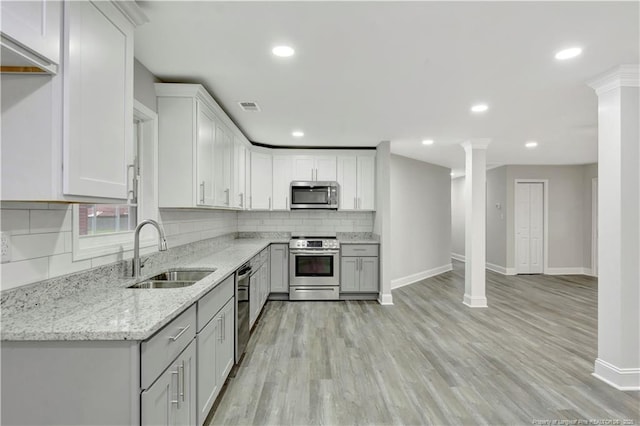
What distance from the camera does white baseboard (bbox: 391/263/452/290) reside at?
20.1 feet

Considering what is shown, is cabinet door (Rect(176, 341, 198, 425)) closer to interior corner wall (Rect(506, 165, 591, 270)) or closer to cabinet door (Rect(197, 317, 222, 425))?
cabinet door (Rect(197, 317, 222, 425))

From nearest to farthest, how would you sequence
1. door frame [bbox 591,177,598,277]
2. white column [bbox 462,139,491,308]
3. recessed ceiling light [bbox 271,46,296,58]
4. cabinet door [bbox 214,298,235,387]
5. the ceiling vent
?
recessed ceiling light [bbox 271,46,296,58] → cabinet door [bbox 214,298,235,387] → the ceiling vent → white column [bbox 462,139,491,308] → door frame [bbox 591,177,598,277]

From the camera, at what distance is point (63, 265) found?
173 cm

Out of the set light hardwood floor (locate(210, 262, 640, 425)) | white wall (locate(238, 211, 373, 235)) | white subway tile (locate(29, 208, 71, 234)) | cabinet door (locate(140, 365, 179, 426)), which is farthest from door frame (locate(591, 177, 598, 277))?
white subway tile (locate(29, 208, 71, 234))

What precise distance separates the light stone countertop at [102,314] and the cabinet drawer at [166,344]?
58 millimetres

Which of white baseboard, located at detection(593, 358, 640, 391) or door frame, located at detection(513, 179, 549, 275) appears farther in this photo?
door frame, located at detection(513, 179, 549, 275)

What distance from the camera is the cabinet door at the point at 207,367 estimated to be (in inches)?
76.2

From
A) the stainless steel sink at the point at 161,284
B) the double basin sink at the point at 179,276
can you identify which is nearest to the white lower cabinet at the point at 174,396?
the stainless steel sink at the point at 161,284

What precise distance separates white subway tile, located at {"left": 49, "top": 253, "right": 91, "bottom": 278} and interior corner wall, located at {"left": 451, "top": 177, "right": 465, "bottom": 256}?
9151 millimetres

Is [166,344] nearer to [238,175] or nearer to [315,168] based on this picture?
[238,175]

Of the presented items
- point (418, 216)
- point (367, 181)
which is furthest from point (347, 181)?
point (418, 216)

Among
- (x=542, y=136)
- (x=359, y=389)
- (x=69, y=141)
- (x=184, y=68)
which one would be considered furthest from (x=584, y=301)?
(x=69, y=141)

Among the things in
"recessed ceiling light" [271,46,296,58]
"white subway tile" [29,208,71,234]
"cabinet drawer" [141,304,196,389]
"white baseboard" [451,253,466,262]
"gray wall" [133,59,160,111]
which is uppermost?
"recessed ceiling light" [271,46,296,58]

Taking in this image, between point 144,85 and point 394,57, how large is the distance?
190 centimetres
